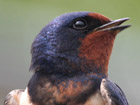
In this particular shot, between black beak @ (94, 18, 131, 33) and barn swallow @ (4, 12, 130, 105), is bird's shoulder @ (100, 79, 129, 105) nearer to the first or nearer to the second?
barn swallow @ (4, 12, 130, 105)

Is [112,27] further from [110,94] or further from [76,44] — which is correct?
[110,94]

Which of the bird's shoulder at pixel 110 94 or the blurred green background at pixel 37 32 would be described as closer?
the bird's shoulder at pixel 110 94

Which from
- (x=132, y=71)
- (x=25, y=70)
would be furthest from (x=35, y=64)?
(x=132, y=71)

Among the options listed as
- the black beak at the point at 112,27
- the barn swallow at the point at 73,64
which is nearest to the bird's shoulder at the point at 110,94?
the barn swallow at the point at 73,64

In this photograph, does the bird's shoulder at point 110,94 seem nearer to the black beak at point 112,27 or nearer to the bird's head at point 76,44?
the bird's head at point 76,44

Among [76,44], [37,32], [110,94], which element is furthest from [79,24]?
[37,32]

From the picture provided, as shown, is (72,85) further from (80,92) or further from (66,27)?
(66,27)

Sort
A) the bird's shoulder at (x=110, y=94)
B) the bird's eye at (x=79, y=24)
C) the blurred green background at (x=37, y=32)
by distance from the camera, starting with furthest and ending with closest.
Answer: the blurred green background at (x=37, y=32) → the bird's eye at (x=79, y=24) → the bird's shoulder at (x=110, y=94)
